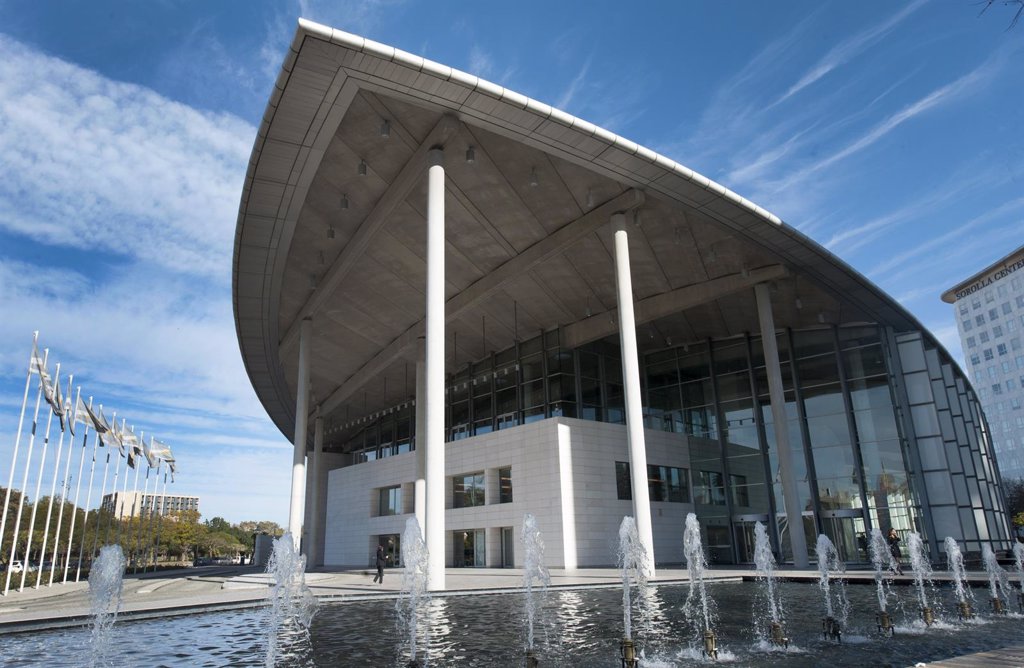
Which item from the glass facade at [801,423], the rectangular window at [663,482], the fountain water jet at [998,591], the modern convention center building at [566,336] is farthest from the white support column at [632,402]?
the fountain water jet at [998,591]

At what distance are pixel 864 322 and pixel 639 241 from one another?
11.5 metres

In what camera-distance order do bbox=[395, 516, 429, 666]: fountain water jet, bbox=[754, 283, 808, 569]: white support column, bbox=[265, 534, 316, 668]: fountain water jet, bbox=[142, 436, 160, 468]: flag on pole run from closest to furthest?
bbox=[265, 534, 316, 668]: fountain water jet
bbox=[395, 516, 429, 666]: fountain water jet
bbox=[754, 283, 808, 569]: white support column
bbox=[142, 436, 160, 468]: flag on pole

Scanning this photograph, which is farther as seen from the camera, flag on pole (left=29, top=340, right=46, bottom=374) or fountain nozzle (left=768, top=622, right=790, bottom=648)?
flag on pole (left=29, top=340, right=46, bottom=374)

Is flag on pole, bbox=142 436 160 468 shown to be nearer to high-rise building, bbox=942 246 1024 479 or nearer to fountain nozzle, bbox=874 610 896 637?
fountain nozzle, bbox=874 610 896 637

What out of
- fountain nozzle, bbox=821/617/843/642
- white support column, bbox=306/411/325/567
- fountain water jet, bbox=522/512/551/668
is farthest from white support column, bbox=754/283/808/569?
white support column, bbox=306/411/325/567

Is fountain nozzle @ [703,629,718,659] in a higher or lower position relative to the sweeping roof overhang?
lower

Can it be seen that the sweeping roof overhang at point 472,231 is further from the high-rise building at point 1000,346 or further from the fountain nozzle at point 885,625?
the high-rise building at point 1000,346

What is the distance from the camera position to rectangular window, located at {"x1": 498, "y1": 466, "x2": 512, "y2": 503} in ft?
88.5

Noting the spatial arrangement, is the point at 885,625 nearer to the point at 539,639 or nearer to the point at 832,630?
the point at 832,630

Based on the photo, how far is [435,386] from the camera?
1571 cm

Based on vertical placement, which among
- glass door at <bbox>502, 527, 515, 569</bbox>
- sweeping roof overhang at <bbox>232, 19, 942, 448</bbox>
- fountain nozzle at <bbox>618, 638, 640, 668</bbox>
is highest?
sweeping roof overhang at <bbox>232, 19, 942, 448</bbox>

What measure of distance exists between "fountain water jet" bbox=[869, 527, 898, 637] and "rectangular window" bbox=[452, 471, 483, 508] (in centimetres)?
1472

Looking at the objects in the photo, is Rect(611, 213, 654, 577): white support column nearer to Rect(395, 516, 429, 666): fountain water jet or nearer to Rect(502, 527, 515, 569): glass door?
Rect(395, 516, 429, 666): fountain water jet

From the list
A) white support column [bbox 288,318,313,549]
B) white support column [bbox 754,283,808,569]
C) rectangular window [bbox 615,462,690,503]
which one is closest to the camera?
white support column [bbox 754,283,808,569]
